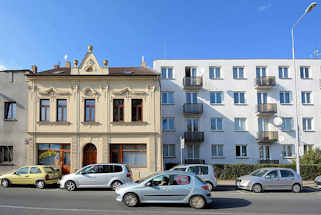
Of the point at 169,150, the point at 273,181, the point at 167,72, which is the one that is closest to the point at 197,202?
the point at 273,181

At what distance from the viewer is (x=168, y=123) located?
1185 inches

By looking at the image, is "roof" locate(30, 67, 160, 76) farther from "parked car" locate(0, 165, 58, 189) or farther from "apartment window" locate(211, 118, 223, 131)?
"apartment window" locate(211, 118, 223, 131)

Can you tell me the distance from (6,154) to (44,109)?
16.4 feet

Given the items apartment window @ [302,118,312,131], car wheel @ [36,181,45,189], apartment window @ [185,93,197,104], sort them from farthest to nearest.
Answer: apartment window @ [302,118,312,131] → apartment window @ [185,93,197,104] → car wheel @ [36,181,45,189]

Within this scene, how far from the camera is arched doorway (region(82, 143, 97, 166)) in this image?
21.1 m

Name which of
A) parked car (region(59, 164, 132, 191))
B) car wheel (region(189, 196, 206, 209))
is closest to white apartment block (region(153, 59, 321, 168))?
parked car (region(59, 164, 132, 191))

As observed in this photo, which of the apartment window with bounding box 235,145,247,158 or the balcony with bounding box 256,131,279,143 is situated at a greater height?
→ the balcony with bounding box 256,131,279,143

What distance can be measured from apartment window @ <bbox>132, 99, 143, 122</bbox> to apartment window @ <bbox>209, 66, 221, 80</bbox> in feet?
41.7

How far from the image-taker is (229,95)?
30.7 metres

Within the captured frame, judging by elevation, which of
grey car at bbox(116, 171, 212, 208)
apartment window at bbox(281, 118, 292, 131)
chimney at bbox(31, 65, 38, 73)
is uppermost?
chimney at bbox(31, 65, 38, 73)

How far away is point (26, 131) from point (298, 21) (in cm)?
2246

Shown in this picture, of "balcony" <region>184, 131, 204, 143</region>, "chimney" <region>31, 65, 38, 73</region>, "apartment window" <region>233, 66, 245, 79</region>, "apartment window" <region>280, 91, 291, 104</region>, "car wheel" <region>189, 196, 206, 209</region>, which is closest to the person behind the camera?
"car wheel" <region>189, 196, 206, 209</region>

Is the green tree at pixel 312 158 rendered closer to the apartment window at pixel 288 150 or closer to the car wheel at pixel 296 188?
the apartment window at pixel 288 150

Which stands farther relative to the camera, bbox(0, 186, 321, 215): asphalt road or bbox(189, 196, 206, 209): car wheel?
bbox(189, 196, 206, 209): car wheel
